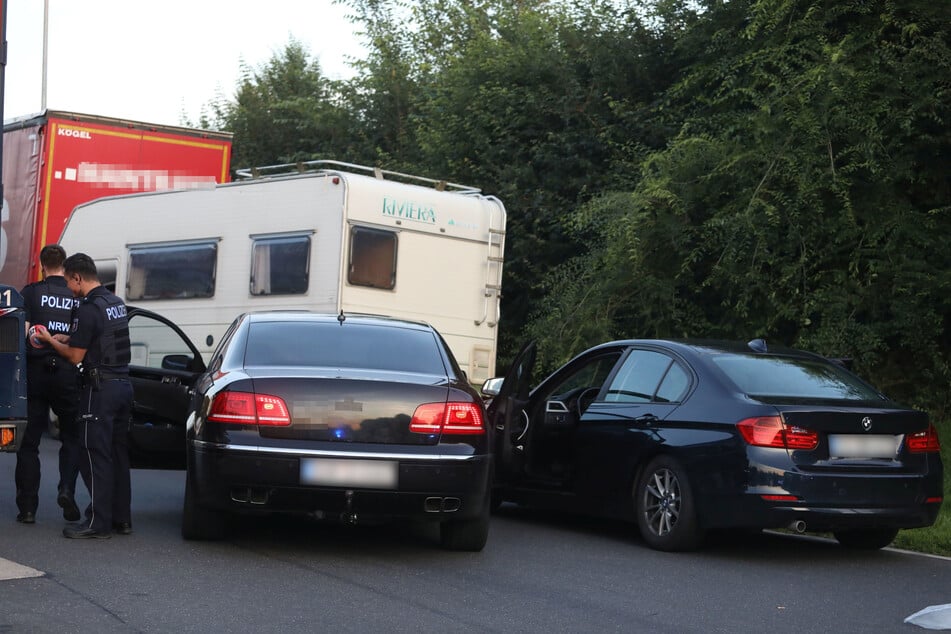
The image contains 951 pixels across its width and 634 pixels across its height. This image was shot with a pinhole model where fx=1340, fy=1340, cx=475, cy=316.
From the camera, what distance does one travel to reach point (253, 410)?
24.2ft

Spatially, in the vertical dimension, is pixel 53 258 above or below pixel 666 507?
above

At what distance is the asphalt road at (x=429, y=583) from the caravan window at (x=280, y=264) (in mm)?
5731

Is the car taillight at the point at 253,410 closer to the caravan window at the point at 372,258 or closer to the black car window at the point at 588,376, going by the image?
the black car window at the point at 588,376

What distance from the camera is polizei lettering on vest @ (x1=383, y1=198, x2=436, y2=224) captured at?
1500 centimetres

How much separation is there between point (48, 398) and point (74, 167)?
9.75 metres

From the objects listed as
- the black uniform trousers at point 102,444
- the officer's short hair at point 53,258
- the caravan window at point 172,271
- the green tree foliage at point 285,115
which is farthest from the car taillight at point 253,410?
the green tree foliage at point 285,115

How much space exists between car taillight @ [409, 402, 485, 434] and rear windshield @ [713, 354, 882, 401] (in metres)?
1.82

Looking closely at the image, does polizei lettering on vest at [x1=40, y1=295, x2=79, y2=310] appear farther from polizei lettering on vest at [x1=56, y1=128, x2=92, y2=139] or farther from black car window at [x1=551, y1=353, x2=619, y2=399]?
polizei lettering on vest at [x1=56, y1=128, x2=92, y2=139]

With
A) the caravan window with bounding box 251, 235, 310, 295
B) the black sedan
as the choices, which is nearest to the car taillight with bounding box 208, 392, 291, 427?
the black sedan

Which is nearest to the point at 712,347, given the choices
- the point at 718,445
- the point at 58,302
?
the point at 718,445

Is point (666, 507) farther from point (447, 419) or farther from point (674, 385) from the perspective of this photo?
point (447, 419)

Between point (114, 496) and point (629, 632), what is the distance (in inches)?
155

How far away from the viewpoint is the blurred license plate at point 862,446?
8062mm

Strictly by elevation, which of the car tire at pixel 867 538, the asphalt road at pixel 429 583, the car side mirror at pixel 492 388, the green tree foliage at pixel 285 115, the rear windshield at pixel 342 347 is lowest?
the asphalt road at pixel 429 583
